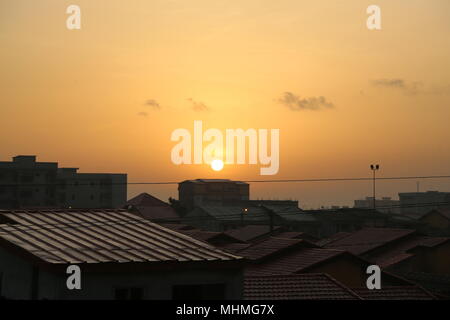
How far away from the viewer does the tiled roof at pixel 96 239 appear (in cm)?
1442

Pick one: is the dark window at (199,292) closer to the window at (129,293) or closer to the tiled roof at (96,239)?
the tiled roof at (96,239)

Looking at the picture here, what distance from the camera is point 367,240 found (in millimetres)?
47531

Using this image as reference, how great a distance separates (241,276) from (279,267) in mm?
14532

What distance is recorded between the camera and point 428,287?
34.9 meters

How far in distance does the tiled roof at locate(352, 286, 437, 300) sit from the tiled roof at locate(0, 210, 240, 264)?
8303 mm

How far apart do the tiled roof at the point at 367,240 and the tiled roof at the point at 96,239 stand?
96.7ft

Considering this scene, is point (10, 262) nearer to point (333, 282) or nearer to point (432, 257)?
point (333, 282)

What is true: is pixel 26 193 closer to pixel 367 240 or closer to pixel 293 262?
pixel 367 240

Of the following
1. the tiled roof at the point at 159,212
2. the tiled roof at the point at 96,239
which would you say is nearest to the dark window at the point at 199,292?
the tiled roof at the point at 96,239

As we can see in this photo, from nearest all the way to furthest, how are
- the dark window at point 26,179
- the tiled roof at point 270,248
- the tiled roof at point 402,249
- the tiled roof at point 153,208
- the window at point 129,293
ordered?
1. the window at point 129,293
2. the tiled roof at point 270,248
3. the tiled roof at point 402,249
4. the tiled roof at point 153,208
5. the dark window at point 26,179

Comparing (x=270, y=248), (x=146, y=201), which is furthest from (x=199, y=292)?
(x=146, y=201)

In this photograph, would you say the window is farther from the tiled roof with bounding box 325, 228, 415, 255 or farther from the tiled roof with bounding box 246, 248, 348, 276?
the tiled roof with bounding box 325, 228, 415, 255

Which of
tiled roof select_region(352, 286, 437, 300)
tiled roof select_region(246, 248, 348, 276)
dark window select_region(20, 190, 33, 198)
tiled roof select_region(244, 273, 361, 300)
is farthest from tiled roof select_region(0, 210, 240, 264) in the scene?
dark window select_region(20, 190, 33, 198)

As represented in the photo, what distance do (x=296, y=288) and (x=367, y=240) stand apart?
27.8 m
